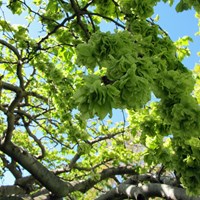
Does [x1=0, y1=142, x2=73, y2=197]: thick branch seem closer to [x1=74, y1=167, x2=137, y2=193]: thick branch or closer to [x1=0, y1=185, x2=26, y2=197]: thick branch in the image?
[x1=0, y1=185, x2=26, y2=197]: thick branch

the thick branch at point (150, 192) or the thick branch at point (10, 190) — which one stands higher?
the thick branch at point (10, 190)

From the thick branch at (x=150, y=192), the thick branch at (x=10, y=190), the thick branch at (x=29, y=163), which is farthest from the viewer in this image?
the thick branch at (x=10, y=190)

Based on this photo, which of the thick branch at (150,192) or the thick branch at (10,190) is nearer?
the thick branch at (150,192)

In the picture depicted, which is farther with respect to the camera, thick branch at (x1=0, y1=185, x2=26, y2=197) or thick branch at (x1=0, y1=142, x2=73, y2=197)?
thick branch at (x1=0, y1=185, x2=26, y2=197)

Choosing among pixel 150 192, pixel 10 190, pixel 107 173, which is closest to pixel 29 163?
pixel 10 190

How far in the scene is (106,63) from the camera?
252 centimetres

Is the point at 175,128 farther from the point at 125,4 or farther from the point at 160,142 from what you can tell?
the point at 160,142

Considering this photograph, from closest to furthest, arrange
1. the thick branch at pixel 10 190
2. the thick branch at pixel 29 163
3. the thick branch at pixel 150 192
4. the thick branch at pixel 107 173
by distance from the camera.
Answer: the thick branch at pixel 150 192 → the thick branch at pixel 29 163 → the thick branch at pixel 10 190 → the thick branch at pixel 107 173

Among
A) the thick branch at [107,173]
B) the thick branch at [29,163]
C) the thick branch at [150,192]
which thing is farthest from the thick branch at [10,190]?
the thick branch at [150,192]

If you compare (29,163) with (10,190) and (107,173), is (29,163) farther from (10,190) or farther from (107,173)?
(107,173)

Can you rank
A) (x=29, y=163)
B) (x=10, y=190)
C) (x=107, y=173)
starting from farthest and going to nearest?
(x=107, y=173) < (x=10, y=190) < (x=29, y=163)

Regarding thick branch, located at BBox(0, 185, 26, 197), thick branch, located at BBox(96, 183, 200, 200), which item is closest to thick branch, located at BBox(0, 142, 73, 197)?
thick branch, located at BBox(0, 185, 26, 197)

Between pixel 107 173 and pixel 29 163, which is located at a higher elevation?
pixel 107 173

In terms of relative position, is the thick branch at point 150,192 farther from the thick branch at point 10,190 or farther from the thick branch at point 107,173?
the thick branch at point 10,190
